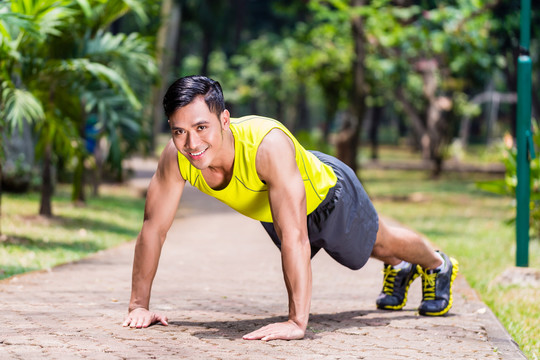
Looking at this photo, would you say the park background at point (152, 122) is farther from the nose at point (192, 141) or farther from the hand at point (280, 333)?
the nose at point (192, 141)

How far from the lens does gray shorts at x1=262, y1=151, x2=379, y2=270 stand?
157 inches

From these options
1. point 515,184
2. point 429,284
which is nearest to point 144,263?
point 429,284

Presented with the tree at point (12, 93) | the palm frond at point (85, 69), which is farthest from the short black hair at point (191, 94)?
the palm frond at point (85, 69)

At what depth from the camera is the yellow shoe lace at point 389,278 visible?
4.81 metres

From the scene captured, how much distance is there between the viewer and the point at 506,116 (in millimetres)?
53531

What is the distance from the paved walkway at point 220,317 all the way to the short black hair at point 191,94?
109cm

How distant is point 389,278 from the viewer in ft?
15.9

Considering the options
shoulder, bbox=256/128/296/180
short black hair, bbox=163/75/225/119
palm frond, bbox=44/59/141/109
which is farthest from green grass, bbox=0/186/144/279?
shoulder, bbox=256/128/296/180

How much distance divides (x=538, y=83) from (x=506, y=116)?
931 centimetres

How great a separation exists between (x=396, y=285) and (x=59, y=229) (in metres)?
5.11

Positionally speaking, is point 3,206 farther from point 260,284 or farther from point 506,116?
point 506,116

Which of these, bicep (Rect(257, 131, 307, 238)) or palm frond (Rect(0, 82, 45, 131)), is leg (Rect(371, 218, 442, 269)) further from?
palm frond (Rect(0, 82, 45, 131))

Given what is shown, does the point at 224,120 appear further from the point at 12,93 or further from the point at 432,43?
the point at 432,43

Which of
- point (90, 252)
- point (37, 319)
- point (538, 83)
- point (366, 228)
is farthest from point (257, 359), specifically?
point (538, 83)
